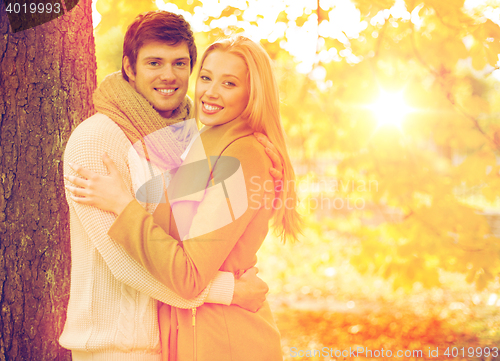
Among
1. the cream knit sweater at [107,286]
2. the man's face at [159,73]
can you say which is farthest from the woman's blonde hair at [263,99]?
the cream knit sweater at [107,286]

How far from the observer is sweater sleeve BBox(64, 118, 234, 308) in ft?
4.60

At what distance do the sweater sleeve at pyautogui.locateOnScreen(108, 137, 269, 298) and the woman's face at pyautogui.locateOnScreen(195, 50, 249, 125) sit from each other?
0.23 m

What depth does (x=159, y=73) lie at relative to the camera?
5.82 ft

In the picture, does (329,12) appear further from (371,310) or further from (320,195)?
(371,310)

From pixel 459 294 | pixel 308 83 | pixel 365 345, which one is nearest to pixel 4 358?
pixel 308 83

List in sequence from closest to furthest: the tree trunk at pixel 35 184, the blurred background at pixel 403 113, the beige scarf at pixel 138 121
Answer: the beige scarf at pixel 138 121, the tree trunk at pixel 35 184, the blurred background at pixel 403 113

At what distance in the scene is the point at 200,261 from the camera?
136 cm

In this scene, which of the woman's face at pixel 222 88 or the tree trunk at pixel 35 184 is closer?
the woman's face at pixel 222 88

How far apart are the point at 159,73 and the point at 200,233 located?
2.74ft

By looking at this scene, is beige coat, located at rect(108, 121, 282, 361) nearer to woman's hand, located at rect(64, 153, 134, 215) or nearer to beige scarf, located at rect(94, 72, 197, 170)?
woman's hand, located at rect(64, 153, 134, 215)

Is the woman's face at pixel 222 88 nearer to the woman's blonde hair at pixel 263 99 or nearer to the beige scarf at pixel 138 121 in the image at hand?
the woman's blonde hair at pixel 263 99

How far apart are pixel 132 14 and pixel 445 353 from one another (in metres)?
5.09

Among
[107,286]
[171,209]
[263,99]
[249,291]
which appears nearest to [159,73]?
[263,99]

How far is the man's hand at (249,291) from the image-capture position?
1.59m
